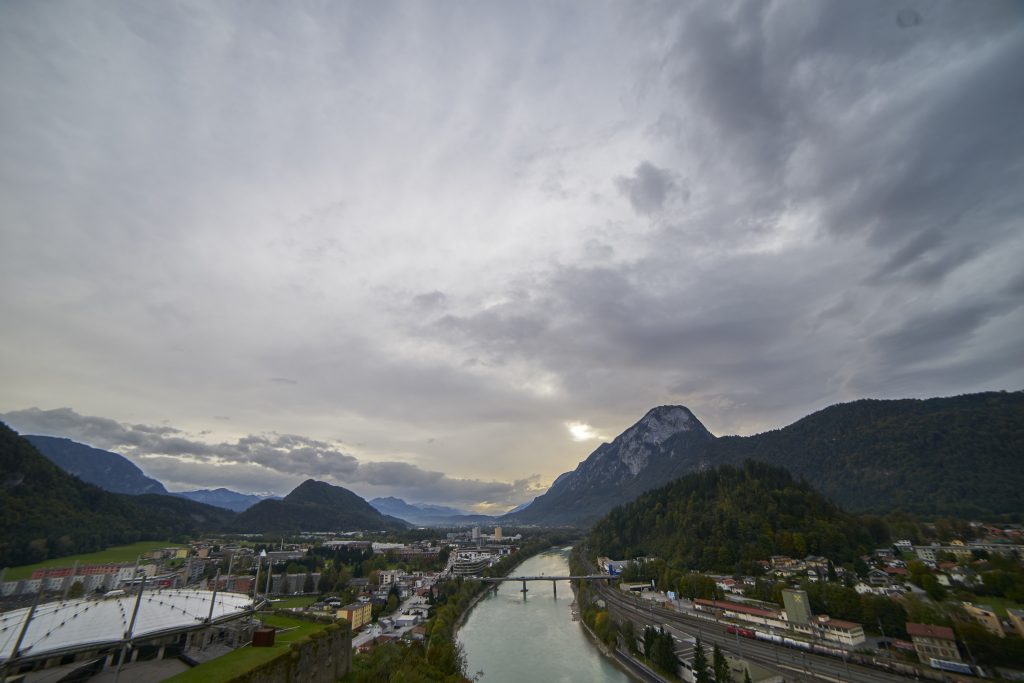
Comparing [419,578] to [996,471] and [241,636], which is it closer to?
[241,636]

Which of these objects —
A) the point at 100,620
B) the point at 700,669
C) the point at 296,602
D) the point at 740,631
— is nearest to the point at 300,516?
the point at 296,602

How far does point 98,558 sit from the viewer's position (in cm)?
5522

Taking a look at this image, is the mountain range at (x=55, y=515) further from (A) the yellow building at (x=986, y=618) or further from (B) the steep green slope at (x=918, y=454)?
(B) the steep green slope at (x=918, y=454)

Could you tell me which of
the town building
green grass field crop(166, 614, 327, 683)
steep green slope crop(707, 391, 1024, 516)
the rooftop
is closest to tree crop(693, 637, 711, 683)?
the town building

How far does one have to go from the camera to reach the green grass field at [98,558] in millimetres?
44938

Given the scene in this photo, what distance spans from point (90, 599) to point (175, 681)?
6432mm

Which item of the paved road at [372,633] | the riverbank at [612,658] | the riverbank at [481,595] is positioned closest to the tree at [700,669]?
the riverbank at [612,658]

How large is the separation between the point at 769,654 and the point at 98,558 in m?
71.5

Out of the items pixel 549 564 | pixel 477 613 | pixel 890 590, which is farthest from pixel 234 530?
pixel 890 590

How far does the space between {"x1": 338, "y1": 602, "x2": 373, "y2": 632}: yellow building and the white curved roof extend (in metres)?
18.5

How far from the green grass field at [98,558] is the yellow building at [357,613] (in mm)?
28401

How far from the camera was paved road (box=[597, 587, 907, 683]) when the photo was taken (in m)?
22.5

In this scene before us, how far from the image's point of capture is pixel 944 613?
2744 centimetres

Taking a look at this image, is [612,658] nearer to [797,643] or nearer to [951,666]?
[797,643]
